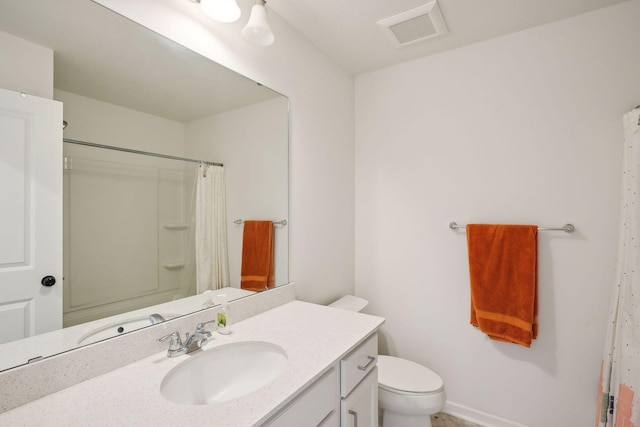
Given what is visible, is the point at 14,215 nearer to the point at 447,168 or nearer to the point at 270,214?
the point at 270,214

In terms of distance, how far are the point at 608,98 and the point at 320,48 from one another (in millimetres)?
1561

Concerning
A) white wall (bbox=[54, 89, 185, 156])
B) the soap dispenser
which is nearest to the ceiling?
white wall (bbox=[54, 89, 185, 156])

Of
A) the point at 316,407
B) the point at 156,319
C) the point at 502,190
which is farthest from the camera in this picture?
the point at 502,190

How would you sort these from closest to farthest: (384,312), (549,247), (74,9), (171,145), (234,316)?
(74,9)
(171,145)
(234,316)
(549,247)
(384,312)

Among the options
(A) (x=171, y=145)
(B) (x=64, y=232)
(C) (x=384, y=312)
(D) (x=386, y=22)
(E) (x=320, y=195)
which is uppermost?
(D) (x=386, y=22)

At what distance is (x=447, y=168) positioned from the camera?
1.89 m

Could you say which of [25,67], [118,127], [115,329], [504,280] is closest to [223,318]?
[115,329]

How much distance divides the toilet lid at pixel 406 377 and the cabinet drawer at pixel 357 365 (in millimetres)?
373

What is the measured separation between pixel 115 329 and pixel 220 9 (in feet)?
3.81

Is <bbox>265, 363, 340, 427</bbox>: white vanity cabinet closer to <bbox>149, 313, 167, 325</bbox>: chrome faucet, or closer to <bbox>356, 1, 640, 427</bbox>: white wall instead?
<bbox>149, 313, 167, 325</bbox>: chrome faucet

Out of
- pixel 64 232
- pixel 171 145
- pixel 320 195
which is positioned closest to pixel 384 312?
pixel 320 195

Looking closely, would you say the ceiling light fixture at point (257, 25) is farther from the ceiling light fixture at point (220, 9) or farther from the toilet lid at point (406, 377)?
the toilet lid at point (406, 377)

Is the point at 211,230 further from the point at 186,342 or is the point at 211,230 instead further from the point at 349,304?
the point at 349,304

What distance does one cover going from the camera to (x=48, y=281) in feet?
2.65
